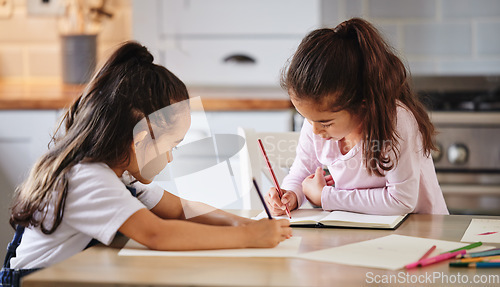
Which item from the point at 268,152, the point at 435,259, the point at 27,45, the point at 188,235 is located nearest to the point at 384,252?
the point at 435,259

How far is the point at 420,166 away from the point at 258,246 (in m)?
0.54

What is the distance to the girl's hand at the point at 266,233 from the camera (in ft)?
3.17

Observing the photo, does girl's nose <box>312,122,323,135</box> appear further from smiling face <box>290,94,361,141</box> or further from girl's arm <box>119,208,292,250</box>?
girl's arm <box>119,208,292,250</box>

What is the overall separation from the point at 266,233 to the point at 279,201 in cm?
30

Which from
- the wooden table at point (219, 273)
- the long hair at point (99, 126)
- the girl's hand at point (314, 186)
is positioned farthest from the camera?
the girl's hand at point (314, 186)

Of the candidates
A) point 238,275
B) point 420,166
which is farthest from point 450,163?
point 238,275

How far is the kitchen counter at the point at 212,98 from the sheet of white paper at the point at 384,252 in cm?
115

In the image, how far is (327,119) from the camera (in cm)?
123

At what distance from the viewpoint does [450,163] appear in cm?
228

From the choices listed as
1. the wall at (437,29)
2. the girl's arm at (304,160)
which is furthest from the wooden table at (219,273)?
the wall at (437,29)

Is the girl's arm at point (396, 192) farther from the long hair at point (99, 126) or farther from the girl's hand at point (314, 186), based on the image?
the long hair at point (99, 126)

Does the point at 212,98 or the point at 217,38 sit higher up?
the point at 217,38

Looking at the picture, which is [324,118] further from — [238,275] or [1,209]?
[1,209]

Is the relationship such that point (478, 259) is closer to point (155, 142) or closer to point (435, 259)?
point (435, 259)
